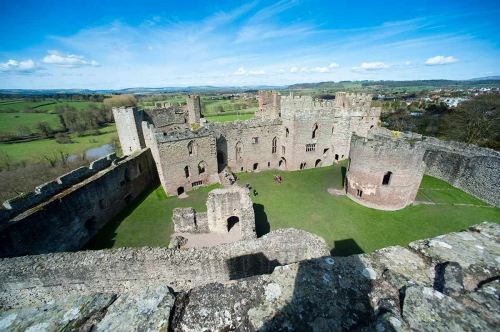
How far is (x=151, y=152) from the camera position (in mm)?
20438

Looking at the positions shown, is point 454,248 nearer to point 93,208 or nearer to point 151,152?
point 93,208

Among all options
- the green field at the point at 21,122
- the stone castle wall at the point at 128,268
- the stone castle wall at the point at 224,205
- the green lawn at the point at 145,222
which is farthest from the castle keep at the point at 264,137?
the green field at the point at 21,122

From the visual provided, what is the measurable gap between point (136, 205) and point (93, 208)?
360 cm

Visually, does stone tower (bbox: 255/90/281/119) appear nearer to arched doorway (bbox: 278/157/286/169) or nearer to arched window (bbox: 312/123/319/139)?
arched window (bbox: 312/123/319/139)

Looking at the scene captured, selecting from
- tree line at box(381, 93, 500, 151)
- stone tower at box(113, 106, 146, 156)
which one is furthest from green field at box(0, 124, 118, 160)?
tree line at box(381, 93, 500, 151)

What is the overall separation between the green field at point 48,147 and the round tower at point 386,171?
3736 cm

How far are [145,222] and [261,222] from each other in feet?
28.4

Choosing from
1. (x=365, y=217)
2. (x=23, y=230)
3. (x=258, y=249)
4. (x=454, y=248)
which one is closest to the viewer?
(x=454, y=248)

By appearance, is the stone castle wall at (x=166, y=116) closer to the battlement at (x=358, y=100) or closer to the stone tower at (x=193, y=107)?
the stone tower at (x=193, y=107)

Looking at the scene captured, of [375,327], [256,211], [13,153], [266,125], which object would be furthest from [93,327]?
[13,153]

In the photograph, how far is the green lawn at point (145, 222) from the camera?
45.3ft

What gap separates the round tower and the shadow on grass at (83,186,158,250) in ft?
59.6

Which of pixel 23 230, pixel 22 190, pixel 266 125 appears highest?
pixel 266 125

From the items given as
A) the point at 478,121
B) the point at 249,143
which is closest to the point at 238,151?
the point at 249,143
